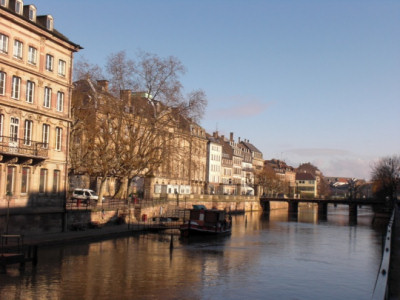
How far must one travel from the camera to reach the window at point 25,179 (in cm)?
3934

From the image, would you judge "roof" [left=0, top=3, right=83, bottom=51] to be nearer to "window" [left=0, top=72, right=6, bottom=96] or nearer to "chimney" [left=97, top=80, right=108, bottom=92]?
"window" [left=0, top=72, right=6, bottom=96]

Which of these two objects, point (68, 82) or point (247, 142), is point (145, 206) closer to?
point (68, 82)

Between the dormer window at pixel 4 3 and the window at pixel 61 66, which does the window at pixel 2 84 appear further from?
the window at pixel 61 66

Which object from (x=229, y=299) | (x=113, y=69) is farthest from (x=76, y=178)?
(x=229, y=299)

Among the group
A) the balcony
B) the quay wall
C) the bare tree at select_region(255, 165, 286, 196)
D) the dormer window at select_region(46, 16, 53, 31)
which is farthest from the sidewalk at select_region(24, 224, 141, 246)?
the bare tree at select_region(255, 165, 286, 196)

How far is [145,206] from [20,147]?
27483 mm

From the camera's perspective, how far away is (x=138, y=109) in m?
61.4

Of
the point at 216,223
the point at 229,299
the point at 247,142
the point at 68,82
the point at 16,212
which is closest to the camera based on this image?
the point at 229,299

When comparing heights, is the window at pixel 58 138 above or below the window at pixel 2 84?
below

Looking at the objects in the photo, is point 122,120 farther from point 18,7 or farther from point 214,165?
point 214,165

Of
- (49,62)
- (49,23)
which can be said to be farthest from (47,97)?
(49,23)

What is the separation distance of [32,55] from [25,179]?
957cm

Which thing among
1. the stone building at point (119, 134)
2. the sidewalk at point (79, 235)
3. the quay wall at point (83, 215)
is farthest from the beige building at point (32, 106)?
the stone building at point (119, 134)

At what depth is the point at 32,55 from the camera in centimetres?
4044
